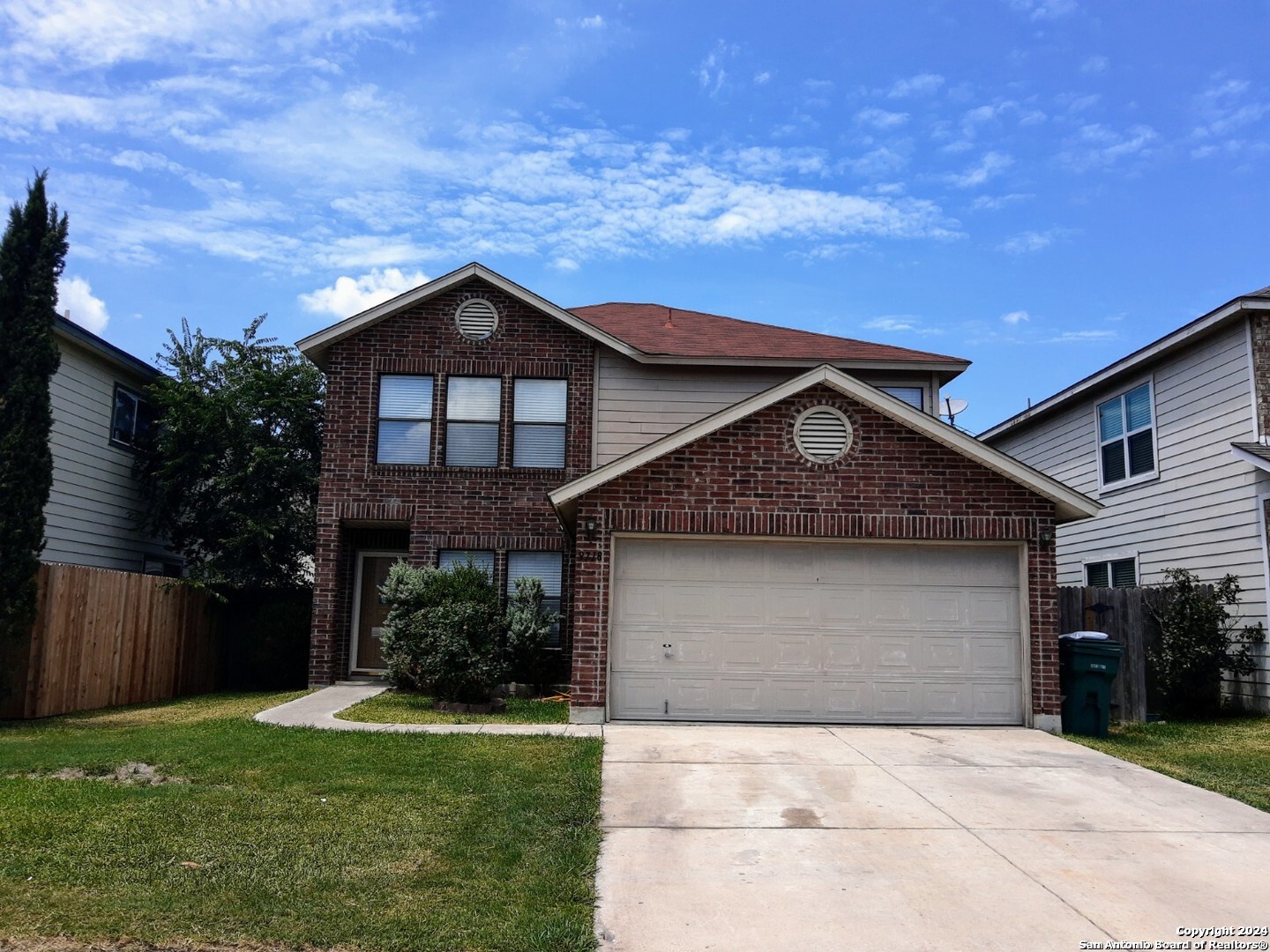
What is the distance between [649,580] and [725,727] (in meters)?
1.88

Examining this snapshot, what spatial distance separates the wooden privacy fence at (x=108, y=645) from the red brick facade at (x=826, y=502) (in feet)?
22.9

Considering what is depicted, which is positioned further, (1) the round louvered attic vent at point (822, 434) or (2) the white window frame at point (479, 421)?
(2) the white window frame at point (479, 421)

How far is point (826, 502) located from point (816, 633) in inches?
60.8

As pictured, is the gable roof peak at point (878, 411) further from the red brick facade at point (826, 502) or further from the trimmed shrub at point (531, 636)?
the trimmed shrub at point (531, 636)

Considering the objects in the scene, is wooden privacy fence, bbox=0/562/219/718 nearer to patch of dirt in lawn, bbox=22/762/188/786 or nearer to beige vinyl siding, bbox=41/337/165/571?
beige vinyl siding, bbox=41/337/165/571

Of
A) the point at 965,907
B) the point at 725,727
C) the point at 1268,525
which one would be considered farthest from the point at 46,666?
the point at 1268,525

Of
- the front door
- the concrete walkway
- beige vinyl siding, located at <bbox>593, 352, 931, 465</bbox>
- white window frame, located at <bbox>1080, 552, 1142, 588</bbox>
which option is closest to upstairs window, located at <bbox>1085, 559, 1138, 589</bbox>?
white window frame, located at <bbox>1080, 552, 1142, 588</bbox>

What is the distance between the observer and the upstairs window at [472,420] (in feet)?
52.3

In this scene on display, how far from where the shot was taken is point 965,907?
219 inches

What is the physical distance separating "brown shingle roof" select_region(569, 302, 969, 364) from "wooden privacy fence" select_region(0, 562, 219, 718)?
827cm

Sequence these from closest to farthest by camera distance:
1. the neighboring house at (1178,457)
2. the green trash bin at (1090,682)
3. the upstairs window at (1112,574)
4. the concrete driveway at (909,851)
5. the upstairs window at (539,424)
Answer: the concrete driveway at (909,851)
the green trash bin at (1090,682)
the neighboring house at (1178,457)
the upstairs window at (539,424)
the upstairs window at (1112,574)

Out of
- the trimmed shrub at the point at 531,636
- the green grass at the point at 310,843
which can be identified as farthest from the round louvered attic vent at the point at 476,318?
the green grass at the point at 310,843

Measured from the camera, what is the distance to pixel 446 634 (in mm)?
12172

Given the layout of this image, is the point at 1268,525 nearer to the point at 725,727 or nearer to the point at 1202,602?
the point at 1202,602
